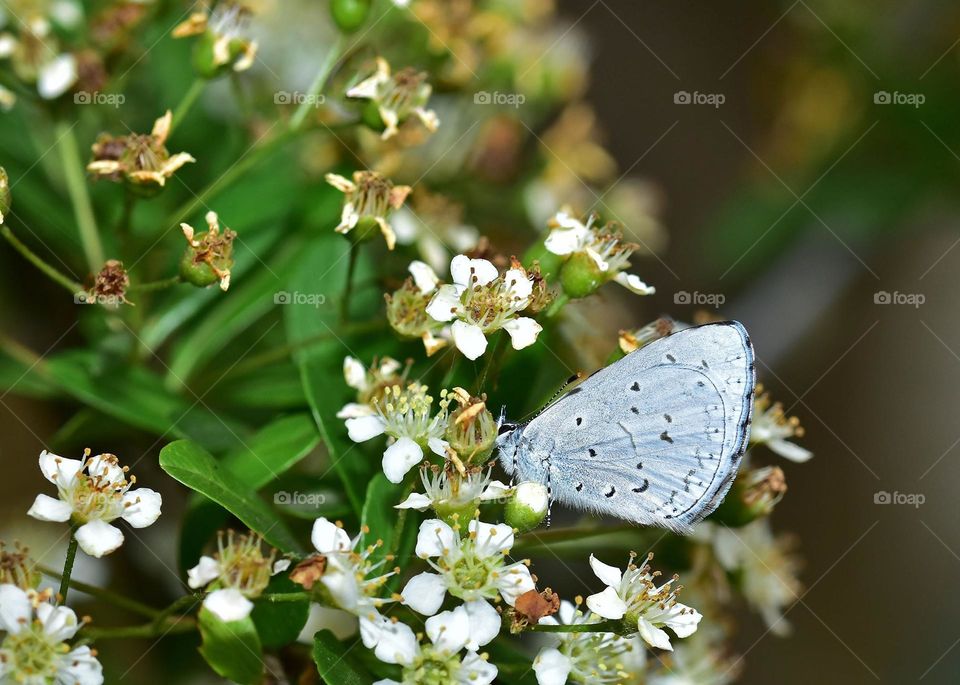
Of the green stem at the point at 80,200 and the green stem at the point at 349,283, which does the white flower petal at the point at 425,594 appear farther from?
the green stem at the point at 80,200

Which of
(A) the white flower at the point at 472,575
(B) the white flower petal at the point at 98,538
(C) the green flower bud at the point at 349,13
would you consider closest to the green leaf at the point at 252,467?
(B) the white flower petal at the point at 98,538

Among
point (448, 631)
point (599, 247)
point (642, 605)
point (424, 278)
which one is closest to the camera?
point (448, 631)

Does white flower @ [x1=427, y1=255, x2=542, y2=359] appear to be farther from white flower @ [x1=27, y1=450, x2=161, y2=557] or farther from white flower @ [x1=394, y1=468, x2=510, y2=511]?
white flower @ [x1=27, y1=450, x2=161, y2=557]

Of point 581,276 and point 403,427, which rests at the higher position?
point 581,276

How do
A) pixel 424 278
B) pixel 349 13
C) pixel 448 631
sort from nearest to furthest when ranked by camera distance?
A: pixel 448 631 < pixel 424 278 < pixel 349 13

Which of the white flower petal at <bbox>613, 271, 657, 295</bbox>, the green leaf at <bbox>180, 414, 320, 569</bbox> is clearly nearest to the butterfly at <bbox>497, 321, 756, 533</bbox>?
the white flower petal at <bbox>613, 271, 657, 295</bbox>

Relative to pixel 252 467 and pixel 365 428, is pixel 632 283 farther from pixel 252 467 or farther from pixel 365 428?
pixel 252 467

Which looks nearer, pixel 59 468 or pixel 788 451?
pixel 59 468

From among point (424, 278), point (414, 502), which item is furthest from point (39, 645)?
point (424, 278)
